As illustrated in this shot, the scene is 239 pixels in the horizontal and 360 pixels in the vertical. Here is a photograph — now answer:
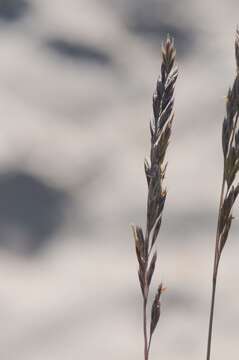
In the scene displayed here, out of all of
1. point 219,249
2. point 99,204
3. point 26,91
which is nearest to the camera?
point 219,249

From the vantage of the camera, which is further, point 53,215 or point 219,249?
point 53,215

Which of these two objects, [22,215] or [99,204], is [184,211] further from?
[22,215]

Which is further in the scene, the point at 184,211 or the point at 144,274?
the point at 184,211

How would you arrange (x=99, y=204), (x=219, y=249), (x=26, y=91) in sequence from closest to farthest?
(x=219, y=249)
(x=99, y=204)
(x=26, y=91)

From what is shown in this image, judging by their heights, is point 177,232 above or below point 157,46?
below

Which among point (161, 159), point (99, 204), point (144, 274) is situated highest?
point (99, 204)

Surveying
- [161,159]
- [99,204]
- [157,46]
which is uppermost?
[157,46]

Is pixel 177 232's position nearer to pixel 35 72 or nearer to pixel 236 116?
pixel 35 72

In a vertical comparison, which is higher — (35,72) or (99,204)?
(35,72)

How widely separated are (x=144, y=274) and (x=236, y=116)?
32cm

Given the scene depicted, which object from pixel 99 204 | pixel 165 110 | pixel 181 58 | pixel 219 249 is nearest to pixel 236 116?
pixel 165 110

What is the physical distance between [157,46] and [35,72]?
2.34 feet

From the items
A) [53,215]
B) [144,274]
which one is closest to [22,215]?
[53,215]

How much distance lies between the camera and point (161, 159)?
1.47 metres
